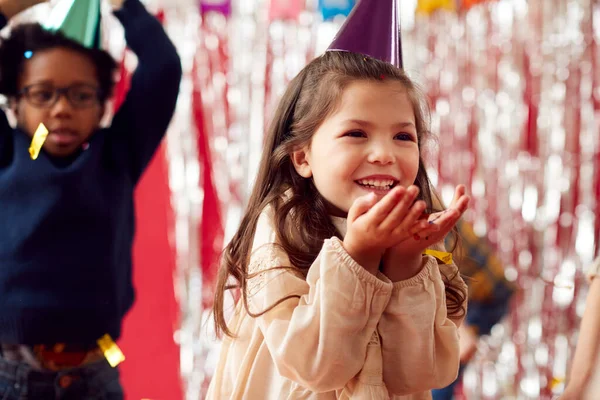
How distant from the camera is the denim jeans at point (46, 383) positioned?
1213 millimetres

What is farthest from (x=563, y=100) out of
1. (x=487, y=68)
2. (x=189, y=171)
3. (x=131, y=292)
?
(x=131, y=292)

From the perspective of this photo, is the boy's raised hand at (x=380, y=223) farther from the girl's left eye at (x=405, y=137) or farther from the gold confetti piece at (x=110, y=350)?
the gold confetti piece at (x=110, y=350)

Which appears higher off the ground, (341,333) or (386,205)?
(386,205)

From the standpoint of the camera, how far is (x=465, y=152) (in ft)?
6.74

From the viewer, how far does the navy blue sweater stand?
1.21 metres

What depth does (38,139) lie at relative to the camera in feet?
4.00

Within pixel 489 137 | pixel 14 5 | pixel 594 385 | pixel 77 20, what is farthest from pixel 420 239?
pixel 489 137

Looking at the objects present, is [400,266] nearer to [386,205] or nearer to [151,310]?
[386,205]

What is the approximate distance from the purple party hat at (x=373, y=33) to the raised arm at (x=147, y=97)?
58cm

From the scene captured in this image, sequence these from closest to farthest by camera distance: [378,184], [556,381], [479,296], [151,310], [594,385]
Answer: [378,184] < [594,385] < [479,296] < [151,310] < [556,381]

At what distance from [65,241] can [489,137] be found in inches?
45.9

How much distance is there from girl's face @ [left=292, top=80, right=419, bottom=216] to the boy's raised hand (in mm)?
77

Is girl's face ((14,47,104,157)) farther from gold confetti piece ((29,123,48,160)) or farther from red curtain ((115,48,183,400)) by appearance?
red curtain ((115,48,183,400))

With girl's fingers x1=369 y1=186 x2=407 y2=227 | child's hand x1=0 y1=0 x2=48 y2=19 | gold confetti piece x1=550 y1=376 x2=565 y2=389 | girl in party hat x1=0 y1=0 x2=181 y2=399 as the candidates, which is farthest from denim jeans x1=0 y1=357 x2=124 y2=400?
gold confetti piece x1=550 y1=376 x2=565 y2=389
